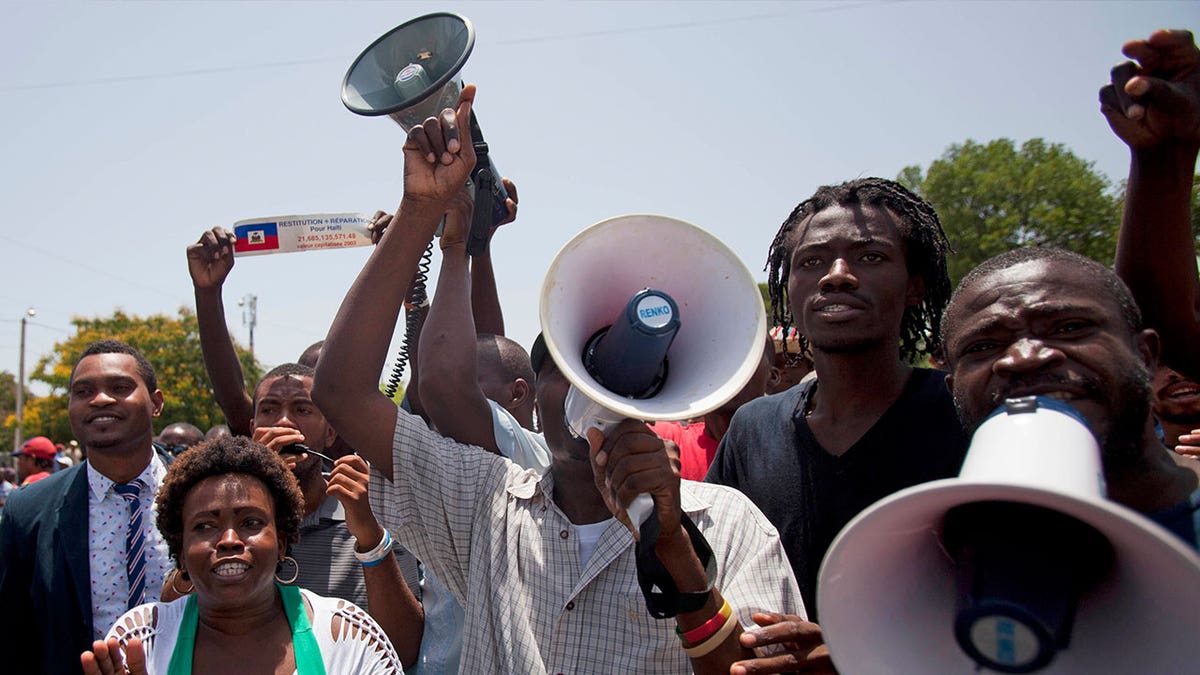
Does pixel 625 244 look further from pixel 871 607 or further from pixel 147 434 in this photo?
pixel 147 434

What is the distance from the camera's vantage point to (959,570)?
4.50 feet

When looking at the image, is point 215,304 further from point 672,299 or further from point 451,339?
point 672,299

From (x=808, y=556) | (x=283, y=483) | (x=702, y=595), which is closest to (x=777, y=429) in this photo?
(x=808, y=556)

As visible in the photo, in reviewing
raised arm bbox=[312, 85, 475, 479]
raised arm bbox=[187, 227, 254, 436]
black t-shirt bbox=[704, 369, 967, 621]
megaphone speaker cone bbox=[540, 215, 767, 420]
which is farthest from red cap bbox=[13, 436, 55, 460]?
megaphone speaker cone bbox=[540, 215, 767, 420]

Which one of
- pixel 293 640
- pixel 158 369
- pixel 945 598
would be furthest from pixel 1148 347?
pixel 158 369

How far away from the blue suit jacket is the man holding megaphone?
170cm

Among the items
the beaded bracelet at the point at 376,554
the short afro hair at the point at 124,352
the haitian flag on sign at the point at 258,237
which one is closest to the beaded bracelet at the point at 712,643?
the beaded bracelet at the point at 376,554

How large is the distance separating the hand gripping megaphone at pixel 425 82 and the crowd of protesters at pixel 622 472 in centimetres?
23

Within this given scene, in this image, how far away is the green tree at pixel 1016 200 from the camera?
21641 millimetres

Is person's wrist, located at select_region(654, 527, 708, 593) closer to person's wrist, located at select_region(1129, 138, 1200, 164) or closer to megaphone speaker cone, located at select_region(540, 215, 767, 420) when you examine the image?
megaphone speaker cone, located at select_region(540, 215, 767, 420)

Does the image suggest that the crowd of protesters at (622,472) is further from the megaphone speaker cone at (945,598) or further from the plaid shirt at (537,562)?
the megaphone speaker cone at (945,598)

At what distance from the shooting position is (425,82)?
9.52 feet

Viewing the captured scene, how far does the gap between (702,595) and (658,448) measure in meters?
0.31

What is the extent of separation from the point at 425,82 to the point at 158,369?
32.3 metres
